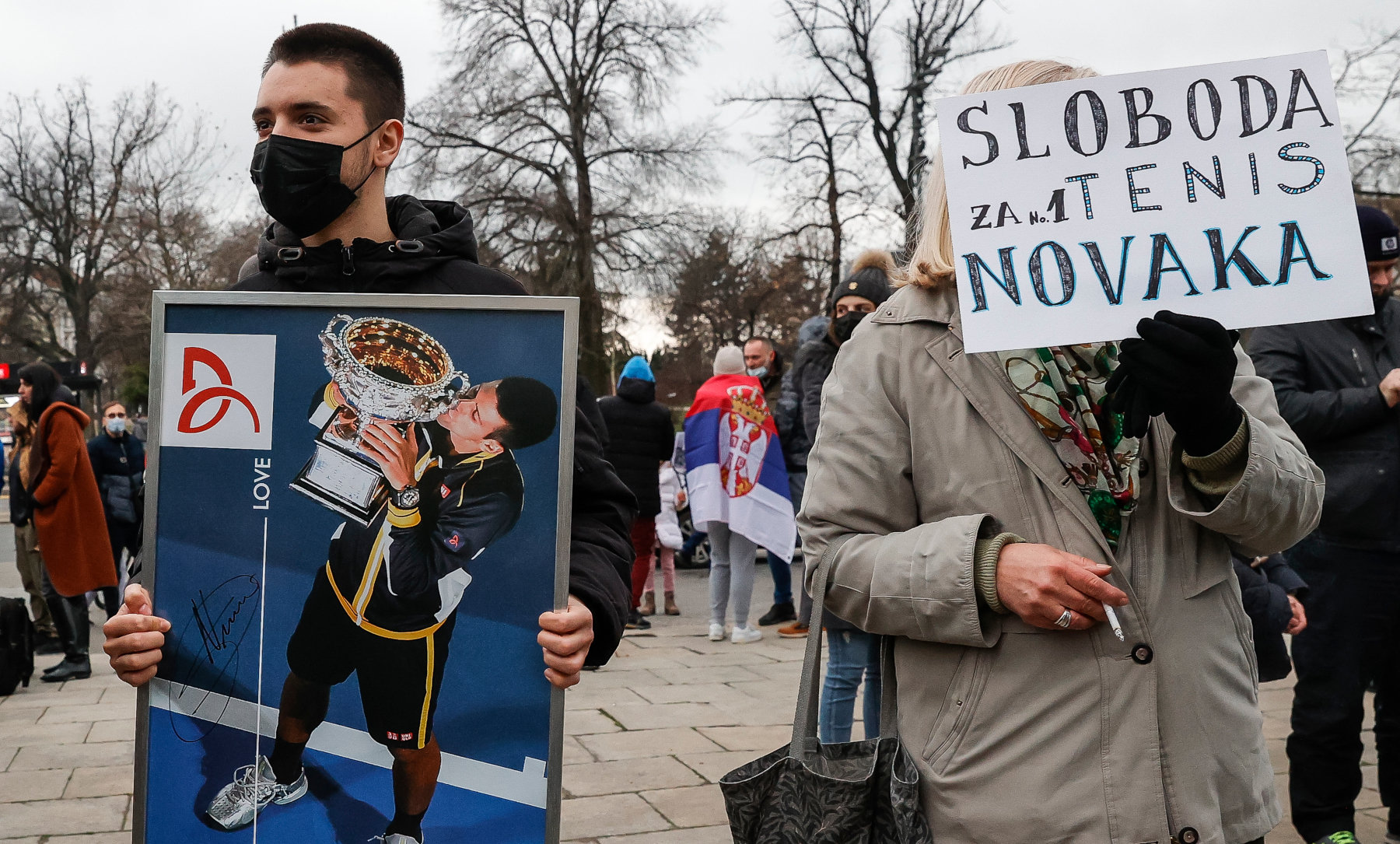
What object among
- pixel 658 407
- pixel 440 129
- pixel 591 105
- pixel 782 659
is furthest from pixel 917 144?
pixel 782 659

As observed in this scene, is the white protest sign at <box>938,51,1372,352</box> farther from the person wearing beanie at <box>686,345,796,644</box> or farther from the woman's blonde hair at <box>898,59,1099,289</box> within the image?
the person wearing beanie at <box>686,345,796,644</box>

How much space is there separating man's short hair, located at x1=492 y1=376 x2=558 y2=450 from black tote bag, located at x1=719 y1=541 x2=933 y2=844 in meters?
0.51

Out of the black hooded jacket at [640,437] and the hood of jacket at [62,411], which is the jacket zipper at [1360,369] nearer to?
the black hooded jacket at [640,437]

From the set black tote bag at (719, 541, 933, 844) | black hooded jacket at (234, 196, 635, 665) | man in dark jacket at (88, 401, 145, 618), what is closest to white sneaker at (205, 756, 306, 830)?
black hooded jacket at (234, 196, 635, 665)

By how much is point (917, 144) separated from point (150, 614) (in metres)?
23.1

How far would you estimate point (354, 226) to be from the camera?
85.5 inches

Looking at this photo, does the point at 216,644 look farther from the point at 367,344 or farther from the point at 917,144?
the point at 917,144

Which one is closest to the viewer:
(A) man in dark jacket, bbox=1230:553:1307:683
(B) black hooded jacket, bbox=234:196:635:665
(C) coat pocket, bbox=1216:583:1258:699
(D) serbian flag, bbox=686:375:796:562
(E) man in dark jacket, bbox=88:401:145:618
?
(C) coat pocket, bbox=1216:583:1258:699

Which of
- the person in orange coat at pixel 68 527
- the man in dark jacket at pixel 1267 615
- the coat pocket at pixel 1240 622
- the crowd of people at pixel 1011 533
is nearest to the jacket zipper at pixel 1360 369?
the man in dark jacket at pixel 1267 615

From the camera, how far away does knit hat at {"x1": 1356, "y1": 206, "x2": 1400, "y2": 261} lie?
3.79 metres

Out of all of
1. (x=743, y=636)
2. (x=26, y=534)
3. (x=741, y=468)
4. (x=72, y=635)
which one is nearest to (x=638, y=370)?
(x=741, y=468)

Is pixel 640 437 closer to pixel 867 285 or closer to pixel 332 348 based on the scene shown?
pixel 867 285

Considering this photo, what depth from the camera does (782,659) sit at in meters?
7.39

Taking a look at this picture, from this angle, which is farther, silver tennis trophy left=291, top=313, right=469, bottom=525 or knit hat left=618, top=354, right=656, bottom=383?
knit hat left=618, top=354, right=656, bottom=383
